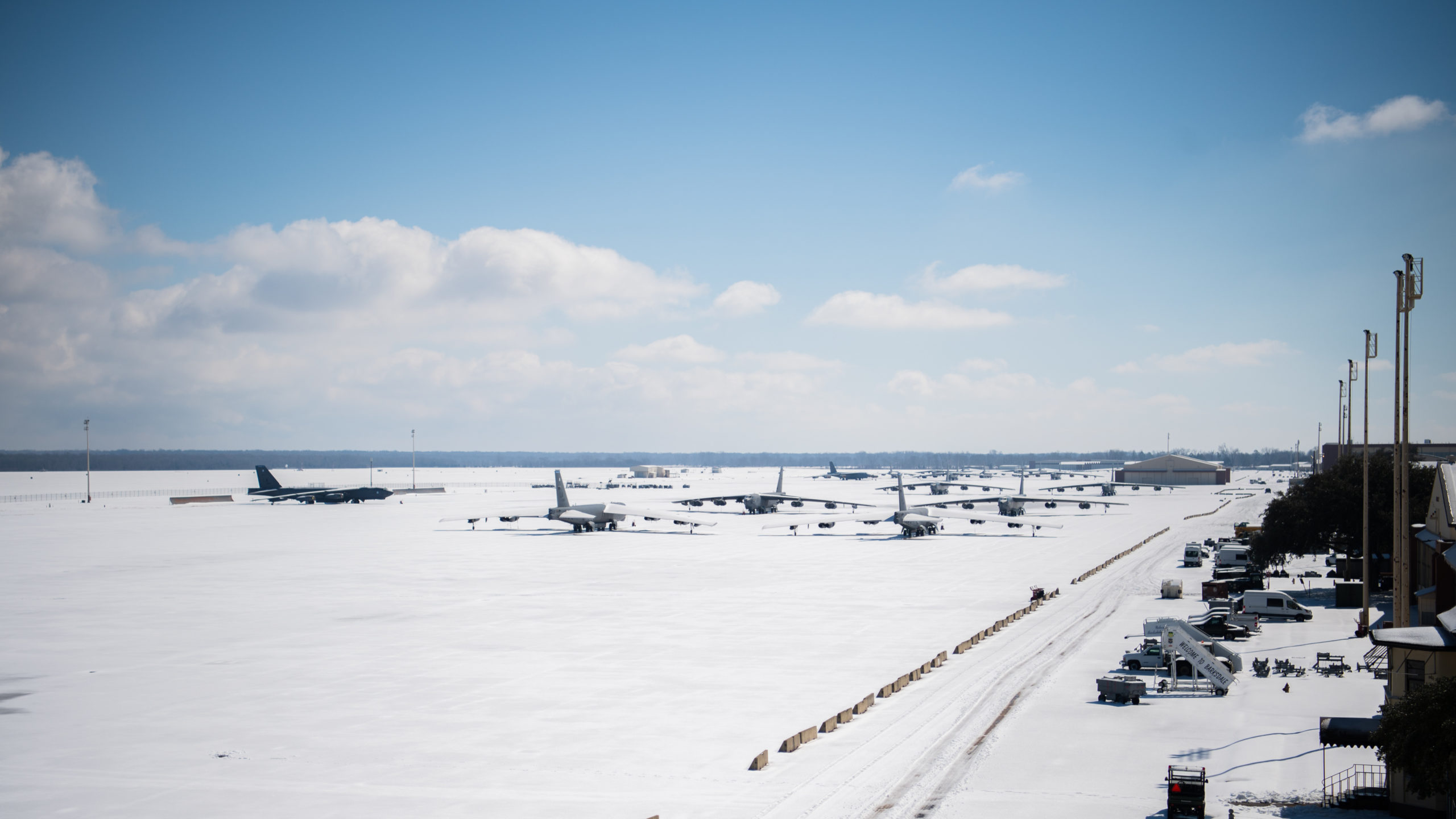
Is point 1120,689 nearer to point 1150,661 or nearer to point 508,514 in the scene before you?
point 1150,661

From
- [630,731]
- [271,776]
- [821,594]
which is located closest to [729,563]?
[821,594]

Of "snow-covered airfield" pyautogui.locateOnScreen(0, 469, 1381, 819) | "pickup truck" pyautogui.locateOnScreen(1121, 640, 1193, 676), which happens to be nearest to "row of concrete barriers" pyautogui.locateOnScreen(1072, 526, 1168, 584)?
"snow-covered airfield" pyautogui.locateOnScreen(0, 469, 1381, 819)

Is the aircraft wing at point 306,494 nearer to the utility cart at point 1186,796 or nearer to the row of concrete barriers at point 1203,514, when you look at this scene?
the row of concrete barriers at point 1203,514

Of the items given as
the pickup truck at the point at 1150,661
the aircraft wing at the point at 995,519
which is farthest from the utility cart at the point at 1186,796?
the aircraft wing at the point at 995,519

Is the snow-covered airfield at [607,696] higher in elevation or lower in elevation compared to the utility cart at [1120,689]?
lower

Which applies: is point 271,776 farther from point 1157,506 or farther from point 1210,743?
point 1157,506

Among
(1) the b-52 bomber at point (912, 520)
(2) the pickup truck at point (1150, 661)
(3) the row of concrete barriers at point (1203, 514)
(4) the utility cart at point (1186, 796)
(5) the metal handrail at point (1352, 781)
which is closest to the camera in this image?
(4) the utility cart at point (1186, 796)
